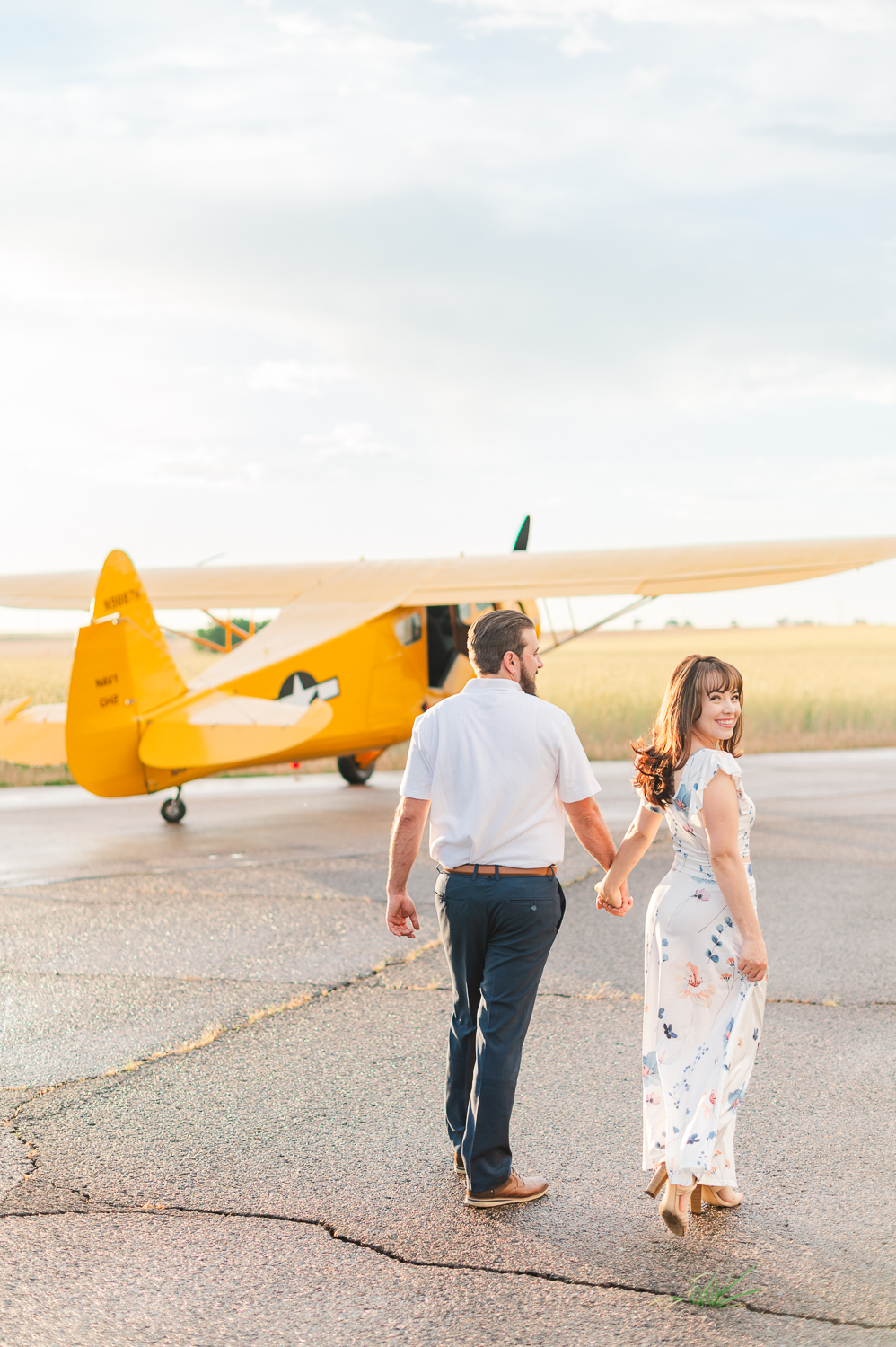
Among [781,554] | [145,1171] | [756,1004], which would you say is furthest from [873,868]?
[145,1171]

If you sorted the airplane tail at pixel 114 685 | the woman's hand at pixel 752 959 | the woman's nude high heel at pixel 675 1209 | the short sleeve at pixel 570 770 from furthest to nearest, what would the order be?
the airplane tail at pixel 114 685
the short sleeve at pixel 570 770
the woman's hand at pixel 752 959
the woman's nude high heel at pixel 675 1209

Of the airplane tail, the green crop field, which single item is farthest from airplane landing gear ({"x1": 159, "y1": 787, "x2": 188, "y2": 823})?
the green crop field

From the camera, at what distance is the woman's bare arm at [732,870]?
3.25 m

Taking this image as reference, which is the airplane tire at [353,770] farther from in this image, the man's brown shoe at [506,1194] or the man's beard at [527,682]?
the man's brown shoe at [506,1194]

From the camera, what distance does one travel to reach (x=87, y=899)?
8.02 meters

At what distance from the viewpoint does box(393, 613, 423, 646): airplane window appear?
42.6 ft

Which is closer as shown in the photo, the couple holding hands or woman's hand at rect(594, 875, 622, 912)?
the couple holding hands

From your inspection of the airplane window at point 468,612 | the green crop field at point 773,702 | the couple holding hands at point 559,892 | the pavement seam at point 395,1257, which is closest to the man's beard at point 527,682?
the couple holding hands at point 559,892

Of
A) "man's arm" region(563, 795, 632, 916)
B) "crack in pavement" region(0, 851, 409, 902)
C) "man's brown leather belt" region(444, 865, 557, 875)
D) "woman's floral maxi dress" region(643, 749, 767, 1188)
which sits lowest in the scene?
"crack in pavement" region(0, 851, 409, 902)

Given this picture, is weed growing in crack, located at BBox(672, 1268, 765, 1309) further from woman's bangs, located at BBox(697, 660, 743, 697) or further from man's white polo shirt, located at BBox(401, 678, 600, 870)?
woman's bangs, located at BBox(697, 660, 743, 697)

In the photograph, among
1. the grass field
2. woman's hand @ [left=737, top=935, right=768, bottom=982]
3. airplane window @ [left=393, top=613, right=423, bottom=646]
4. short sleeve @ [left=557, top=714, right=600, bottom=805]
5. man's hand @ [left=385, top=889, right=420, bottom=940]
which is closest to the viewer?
woman's hand @ [left=737, top=935, right=768, bottom=982]

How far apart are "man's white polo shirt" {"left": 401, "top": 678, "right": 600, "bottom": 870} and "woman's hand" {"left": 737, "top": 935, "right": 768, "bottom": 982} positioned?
0.61 meters

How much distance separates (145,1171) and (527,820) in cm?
169

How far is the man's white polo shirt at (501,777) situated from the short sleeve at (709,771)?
13.2 inches
